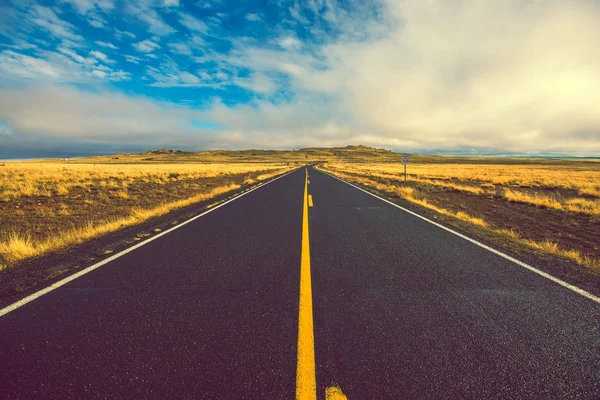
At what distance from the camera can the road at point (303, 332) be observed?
230 centimetres

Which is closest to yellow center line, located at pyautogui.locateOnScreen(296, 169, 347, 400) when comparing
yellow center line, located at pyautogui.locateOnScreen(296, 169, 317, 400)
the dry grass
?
yellow center line, located at pyautogui.locateOnScreen(296, 169, 317, 400)

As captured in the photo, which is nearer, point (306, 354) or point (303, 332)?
point (306, 354)

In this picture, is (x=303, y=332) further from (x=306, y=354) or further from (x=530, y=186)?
(x=530, y=186)

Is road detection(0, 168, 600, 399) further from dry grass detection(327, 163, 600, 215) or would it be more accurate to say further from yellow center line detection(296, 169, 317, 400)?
dry grass detection(327, 163, 600, 215)

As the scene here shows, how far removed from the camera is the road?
2.30 metres

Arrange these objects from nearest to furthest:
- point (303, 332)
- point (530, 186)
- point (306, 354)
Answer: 1. point (306, 354)
2. point (303, 332)
3. point (530, 186)

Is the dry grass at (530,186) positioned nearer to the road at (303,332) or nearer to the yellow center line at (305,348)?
the road at (303,332)

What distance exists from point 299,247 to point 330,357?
11.4 feet

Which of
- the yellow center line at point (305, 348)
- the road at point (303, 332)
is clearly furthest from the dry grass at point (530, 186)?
the yellow center line at point (305, 348)

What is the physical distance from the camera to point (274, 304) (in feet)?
11.7

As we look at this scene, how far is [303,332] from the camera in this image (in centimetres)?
295

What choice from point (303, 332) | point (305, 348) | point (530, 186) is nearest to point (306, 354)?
point (305, 348)

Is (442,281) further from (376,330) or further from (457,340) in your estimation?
(376,330)

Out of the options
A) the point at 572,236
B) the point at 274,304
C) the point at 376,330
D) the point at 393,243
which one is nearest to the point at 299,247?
the point at 393,243
